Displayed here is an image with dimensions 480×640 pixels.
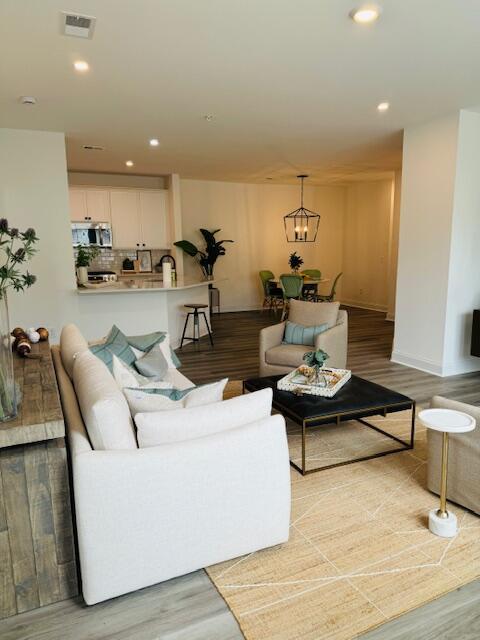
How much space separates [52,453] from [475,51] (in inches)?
146

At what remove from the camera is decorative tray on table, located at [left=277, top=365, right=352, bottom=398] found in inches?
123

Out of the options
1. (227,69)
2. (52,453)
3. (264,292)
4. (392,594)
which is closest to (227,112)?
(227,69)

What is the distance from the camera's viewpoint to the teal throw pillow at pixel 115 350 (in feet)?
9.59

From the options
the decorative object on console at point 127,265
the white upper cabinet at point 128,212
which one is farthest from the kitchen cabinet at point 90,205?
the decorative object on console at point 127,265

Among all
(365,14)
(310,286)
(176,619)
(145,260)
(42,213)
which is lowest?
(176,619)

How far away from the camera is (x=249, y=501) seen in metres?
1.98

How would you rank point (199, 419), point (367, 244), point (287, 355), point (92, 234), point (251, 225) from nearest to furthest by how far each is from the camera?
point (199, 419) < point (287, 355) < point (92, 234) < point (251, 225) < point (367, 244)

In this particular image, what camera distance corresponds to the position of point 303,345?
4.46m

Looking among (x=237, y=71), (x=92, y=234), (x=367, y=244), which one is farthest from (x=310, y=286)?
(x=237, y=71)

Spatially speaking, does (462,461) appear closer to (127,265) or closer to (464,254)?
(464,254)

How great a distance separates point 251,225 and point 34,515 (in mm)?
8785

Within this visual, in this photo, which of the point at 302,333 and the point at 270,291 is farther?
the point at 270,291

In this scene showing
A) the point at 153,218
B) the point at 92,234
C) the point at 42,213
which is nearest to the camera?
the point at 42,213

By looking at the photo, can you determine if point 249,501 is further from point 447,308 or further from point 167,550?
point 447,308
